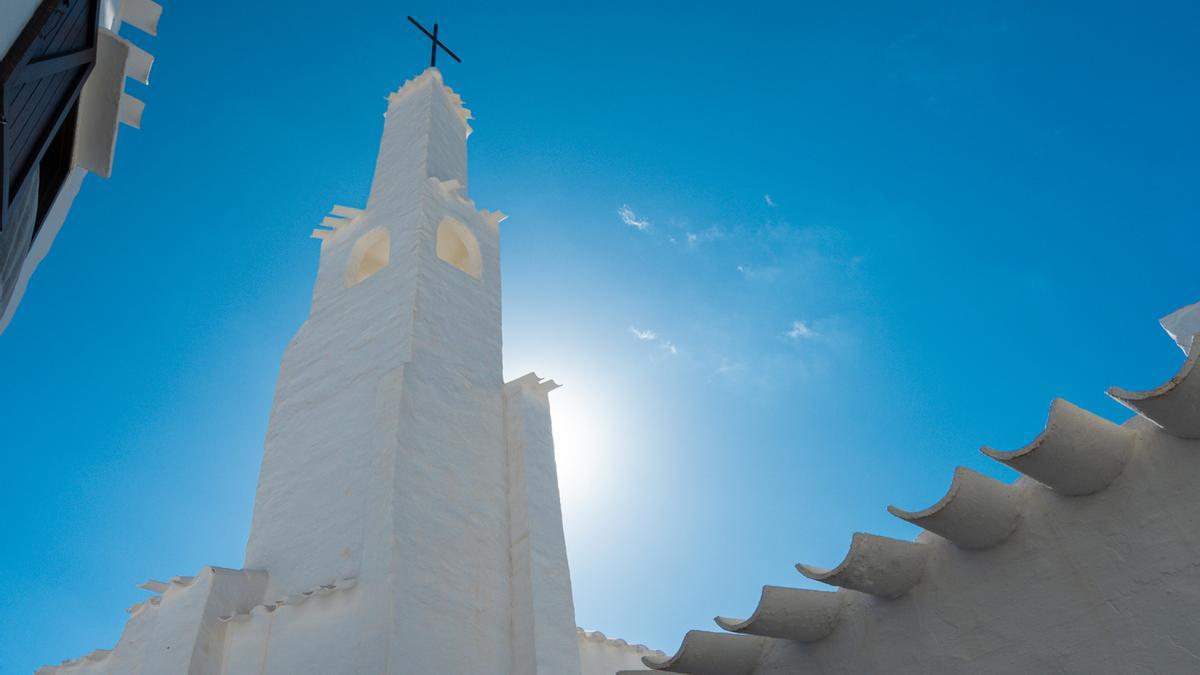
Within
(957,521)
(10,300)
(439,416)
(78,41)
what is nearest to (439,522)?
(439,416)

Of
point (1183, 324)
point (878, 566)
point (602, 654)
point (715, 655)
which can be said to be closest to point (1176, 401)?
point (878, 566)

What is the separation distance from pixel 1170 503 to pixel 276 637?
7492mm

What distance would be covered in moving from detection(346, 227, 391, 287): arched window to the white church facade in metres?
0.05

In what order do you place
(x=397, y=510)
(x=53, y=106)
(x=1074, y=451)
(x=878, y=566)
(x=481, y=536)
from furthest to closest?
(x=481, y=536) < (x=397, y=510) < (x=53, y=106) < (x=878, y=566) < (x=1074, y=451)

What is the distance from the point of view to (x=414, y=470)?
363 inches

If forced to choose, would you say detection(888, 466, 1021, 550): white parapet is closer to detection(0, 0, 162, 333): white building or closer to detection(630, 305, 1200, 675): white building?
detection(630, 305, 1200, 675): white building

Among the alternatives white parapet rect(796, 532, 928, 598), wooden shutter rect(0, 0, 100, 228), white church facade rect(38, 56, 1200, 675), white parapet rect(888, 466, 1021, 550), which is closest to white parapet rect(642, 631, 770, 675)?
white church facade rect(38, 56, 1200, 675)

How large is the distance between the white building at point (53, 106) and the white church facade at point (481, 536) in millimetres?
3774

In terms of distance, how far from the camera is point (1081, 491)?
12.9 feet

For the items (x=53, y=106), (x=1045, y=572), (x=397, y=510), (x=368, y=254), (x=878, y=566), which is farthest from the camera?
(x=368, y=254)

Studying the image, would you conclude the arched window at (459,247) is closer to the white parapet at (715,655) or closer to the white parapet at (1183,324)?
the white parapet at (715,655)

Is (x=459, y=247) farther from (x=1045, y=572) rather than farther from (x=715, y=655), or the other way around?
(x=1045, y=572)

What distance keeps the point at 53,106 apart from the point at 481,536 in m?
5.84

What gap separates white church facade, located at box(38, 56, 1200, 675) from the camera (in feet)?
12.4
